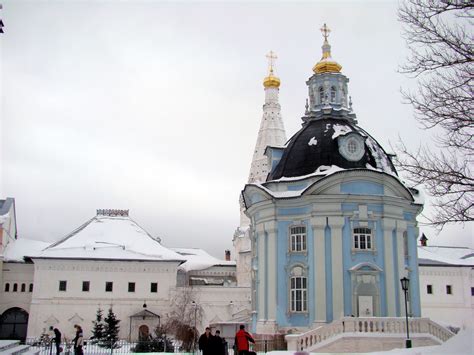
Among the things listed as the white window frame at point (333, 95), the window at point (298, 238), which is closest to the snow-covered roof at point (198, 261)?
the white window frame at point (333, 95)

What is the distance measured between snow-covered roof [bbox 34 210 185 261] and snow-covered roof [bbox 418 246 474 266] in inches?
1005

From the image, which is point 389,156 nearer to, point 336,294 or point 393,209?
point 393,209

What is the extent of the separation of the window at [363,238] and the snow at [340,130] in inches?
220

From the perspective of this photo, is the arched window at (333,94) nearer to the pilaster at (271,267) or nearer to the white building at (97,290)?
the pilaster at (271,267)

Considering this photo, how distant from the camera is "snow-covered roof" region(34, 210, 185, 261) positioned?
5281 centimetres

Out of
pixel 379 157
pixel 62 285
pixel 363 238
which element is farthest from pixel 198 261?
pixel 363 238

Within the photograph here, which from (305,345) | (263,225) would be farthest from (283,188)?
(305,345)

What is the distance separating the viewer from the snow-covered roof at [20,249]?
56.0 metres

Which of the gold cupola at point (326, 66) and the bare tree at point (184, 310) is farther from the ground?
the gold cupola at point (326, 66)

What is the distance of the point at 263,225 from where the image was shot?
33.9m

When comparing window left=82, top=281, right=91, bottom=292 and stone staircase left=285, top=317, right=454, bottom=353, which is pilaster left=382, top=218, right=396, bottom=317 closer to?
stone staircase left=285, top=317, right=454, bottom=353

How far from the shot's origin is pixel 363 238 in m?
32.1

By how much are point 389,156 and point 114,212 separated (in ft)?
113

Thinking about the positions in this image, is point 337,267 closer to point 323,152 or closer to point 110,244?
point 323,152
